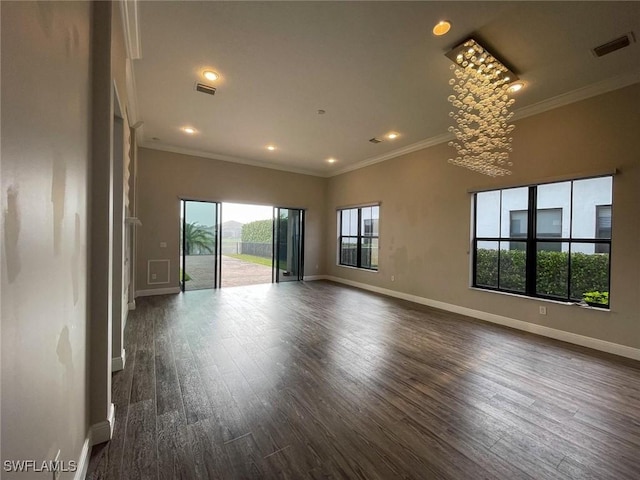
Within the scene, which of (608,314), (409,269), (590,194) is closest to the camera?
(608,314)

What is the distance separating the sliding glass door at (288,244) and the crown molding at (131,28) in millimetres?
5009

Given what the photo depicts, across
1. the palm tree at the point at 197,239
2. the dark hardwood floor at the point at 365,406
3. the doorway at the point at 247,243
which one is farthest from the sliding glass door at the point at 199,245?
the dark hardwood floor at the point at 365,406

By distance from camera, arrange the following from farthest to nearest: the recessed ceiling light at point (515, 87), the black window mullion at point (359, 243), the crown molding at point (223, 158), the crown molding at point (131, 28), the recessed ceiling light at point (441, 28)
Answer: the black window mullion at point (359, 243), the crown molding at point (223, 158), the recessed ceiling light at point (515, 87), the recessed ceiling light at point (441, 28), the crown molding at point (131, 28)

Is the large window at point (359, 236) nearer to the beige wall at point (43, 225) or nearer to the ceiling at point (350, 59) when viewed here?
the ceiling at point (350, 59)

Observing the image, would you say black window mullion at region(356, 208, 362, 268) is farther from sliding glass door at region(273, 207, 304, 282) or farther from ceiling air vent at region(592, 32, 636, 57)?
ceiling air vent at region(592, 32, 636, 57)

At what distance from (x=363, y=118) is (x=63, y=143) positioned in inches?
161

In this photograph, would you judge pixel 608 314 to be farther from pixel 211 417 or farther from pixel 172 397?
pixel 172 397

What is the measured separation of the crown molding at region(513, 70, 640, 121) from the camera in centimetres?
315

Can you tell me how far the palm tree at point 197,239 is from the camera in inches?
252

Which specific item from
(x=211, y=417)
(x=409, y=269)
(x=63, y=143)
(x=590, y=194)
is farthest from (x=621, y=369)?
(x=63, y=143)

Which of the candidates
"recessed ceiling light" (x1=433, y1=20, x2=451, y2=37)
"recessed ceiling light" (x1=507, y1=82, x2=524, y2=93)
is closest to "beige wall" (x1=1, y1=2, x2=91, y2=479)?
"recessed ceiling light" (x1=433, y1=20, x2=451, y2=37)

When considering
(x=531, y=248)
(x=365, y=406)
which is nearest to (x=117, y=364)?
(x=365, y=406)

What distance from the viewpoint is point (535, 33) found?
2.54 m

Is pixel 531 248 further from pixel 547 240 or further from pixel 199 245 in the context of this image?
pixel 199 245
